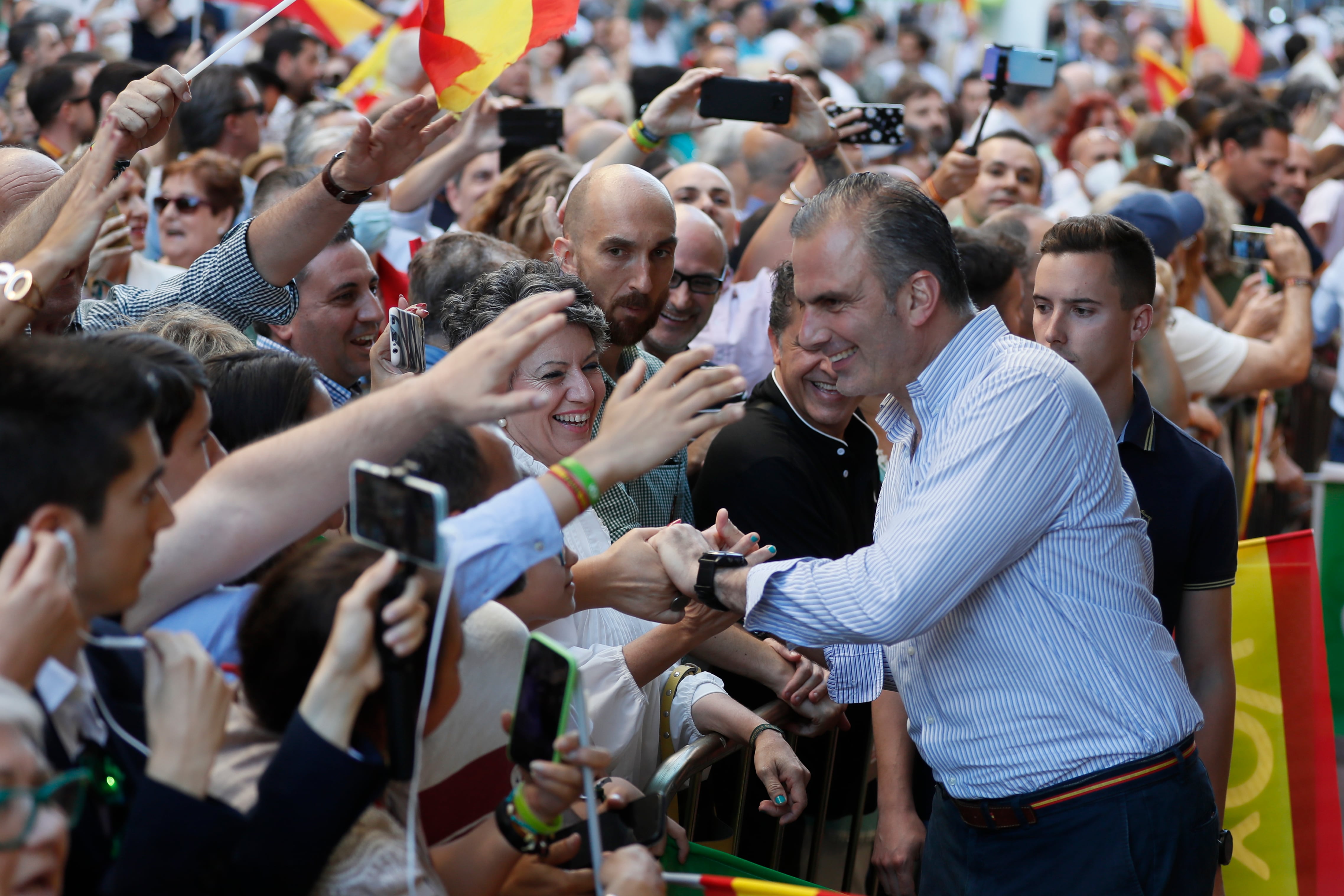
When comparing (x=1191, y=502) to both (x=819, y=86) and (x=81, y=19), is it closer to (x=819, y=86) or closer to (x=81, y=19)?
(x=819, y=86)

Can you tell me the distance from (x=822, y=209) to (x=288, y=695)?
146 centimetres

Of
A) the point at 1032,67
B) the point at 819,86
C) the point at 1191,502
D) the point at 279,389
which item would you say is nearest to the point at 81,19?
the point at 819,86

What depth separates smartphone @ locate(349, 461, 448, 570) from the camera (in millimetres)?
1684

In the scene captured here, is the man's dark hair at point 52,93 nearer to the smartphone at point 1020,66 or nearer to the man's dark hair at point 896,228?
the smartphone at point 1020,66

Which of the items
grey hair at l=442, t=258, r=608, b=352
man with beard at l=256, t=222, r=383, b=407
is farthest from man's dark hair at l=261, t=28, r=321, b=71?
grey hair at l=442, t=258, r=608, b=352

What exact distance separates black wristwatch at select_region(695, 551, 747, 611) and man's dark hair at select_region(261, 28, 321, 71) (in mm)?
7948

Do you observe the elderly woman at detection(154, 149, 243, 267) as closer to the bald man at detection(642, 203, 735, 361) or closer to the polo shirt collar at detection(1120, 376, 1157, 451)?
the bald man at detection(642, 203, 735, 361)

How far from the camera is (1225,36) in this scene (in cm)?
1380

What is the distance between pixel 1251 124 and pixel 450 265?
6173 mm

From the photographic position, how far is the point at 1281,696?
372 centimetres

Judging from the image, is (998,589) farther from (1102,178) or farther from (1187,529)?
(1102,178)

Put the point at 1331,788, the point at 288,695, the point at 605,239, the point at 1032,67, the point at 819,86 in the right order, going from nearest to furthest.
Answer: the point at 288,695 → the point at 1331,788 → the point at 605,239 → the point at 1032,67 → the point at 819,86

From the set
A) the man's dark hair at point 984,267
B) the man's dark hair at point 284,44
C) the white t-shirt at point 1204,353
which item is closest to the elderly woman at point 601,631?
the man's dark hair at point 984,267

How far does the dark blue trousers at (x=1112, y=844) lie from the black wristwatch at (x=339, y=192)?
2.13 meters
